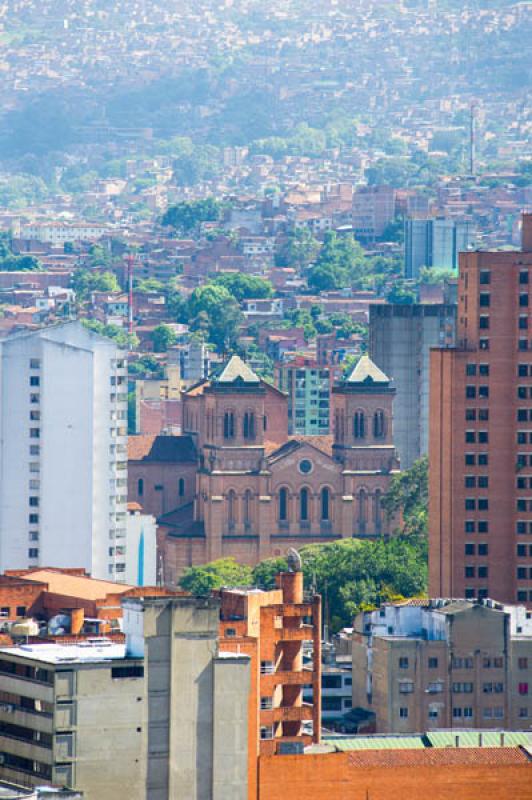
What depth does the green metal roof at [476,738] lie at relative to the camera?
292 ft

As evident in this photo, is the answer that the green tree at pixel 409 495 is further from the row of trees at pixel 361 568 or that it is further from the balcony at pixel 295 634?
the balcony at pixel 295 634

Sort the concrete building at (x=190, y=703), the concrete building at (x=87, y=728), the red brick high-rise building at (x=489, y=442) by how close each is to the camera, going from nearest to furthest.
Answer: the concrete building at (x=87, y=728), the concrete building at (x=190, y=703), the red brick high-rise building at (x=489, y=442)

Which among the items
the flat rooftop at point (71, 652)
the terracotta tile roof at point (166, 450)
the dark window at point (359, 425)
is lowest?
the flat rooftop at point (71, 652)

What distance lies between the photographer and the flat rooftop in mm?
76562

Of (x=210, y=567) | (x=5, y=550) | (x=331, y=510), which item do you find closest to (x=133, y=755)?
(x=5, y=550)

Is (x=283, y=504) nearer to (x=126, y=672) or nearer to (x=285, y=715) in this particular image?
(x=285, y=715)

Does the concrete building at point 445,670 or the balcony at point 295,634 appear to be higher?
the balcony at point 295,634

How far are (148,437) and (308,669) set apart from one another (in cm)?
8900

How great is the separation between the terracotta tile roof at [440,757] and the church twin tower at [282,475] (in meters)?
87.0

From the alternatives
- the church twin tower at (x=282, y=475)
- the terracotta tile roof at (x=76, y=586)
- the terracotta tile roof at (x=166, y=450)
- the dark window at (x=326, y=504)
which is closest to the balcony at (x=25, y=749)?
the terracotta tile roof at (x=76, y=586)

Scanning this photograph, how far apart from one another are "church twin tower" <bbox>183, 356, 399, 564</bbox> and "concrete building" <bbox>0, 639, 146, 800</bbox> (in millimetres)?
94953

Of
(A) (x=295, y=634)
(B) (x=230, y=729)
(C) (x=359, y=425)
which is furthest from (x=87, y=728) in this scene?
(C) (x=359, y=425)

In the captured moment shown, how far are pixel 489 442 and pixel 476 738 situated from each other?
3649 centimetres

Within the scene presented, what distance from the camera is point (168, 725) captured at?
2980 inches
